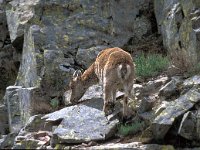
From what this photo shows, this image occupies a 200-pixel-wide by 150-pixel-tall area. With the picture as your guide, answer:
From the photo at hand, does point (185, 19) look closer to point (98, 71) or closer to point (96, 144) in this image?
point (98, 71)

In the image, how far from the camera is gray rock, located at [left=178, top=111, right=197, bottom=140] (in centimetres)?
1151

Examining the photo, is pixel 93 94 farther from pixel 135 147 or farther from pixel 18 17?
pixel 18 17

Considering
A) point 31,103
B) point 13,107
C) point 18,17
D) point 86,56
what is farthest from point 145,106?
point 18,17

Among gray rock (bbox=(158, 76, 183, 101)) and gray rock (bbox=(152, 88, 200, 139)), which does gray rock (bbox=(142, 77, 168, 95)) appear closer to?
gray rock (bbox=(158, 76, 183, 101))

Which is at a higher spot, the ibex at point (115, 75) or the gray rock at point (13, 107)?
the ibex at point (115, 75)

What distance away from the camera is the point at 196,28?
15.0 metres

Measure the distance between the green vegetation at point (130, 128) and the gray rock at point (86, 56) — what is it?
497 centimetres

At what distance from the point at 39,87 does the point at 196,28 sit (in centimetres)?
478

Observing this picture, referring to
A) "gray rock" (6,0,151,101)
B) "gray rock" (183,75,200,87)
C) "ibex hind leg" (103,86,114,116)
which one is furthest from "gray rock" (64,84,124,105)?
"gray rock" (183,75,200,87)

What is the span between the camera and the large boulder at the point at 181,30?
14.7m

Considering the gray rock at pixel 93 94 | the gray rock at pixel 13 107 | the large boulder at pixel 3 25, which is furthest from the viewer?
the large boulder at pixel 3 25

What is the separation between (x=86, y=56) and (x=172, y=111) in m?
5.68

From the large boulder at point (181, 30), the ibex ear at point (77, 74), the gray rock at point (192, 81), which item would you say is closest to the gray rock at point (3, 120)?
the ibex ear at point (77, 74)

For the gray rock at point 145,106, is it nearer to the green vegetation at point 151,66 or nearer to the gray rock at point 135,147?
the gray rock at point 135,147
